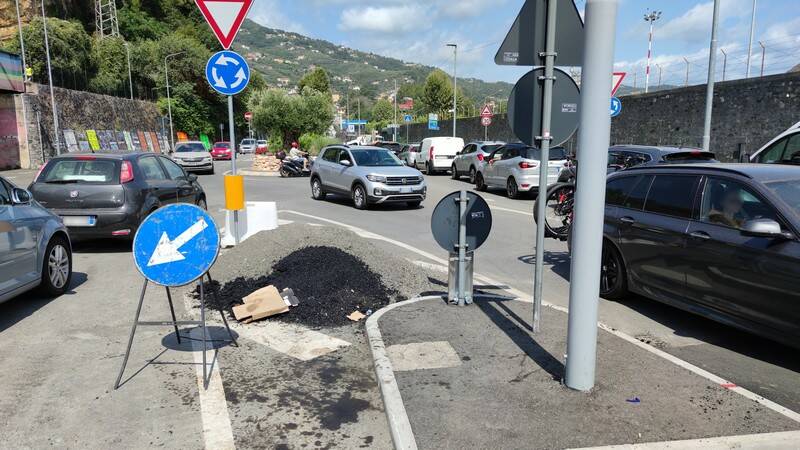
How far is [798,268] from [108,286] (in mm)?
7360

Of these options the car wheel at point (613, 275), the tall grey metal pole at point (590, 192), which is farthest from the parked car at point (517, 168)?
the tall grey metal pole at point (590, 192)

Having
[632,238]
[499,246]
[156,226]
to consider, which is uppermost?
[156,226]

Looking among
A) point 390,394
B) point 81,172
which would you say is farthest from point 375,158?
point 390,394

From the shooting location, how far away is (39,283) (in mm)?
6320

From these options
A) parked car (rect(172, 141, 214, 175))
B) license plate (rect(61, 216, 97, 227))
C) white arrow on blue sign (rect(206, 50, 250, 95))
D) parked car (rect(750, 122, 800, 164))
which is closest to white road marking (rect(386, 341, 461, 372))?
white arrow on blue sign (rect(206, 50, 250, 95))

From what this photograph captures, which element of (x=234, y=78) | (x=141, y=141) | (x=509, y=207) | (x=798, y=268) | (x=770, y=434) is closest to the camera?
(x=770, y=434)

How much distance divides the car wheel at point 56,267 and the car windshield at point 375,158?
32.3 ft

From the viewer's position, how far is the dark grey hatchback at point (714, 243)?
451 cm

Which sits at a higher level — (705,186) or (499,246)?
(705,186)

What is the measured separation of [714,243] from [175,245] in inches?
181

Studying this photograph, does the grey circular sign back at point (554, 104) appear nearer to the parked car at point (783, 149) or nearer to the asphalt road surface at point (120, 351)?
the asphalt road surface at point (120, 351)

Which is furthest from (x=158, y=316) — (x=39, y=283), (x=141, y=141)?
(x=141, y=141)

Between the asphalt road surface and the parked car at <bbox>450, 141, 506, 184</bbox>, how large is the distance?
13.3 meters

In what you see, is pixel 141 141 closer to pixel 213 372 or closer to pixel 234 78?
pixel 234 78
